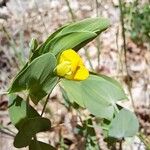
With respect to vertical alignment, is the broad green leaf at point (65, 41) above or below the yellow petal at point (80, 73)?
above

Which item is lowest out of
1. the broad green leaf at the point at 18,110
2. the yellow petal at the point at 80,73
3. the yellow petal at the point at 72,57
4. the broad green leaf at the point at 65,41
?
the broad green leaf at the point at 18,110

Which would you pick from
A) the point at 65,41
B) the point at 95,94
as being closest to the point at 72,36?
the point at 65,41

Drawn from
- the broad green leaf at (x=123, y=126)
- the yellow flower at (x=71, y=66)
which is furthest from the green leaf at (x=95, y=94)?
the yellow flower at (x=71, y=66)

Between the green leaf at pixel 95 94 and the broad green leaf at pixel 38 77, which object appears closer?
the broad green leaf at pixel 38 77

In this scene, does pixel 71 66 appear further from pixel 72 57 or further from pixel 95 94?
pixel 95 94

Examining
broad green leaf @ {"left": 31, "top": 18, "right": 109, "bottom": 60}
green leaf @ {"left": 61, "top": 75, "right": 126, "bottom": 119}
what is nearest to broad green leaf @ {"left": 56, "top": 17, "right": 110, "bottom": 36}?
broad green leaf @ {"left": 31, "top": 18, "right": 109, "bottom": 60}

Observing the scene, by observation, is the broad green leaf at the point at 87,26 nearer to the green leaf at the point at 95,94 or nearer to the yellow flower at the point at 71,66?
the yellow flower at the point at 71,66

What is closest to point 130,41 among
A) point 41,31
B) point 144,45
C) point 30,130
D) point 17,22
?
point 144,45
